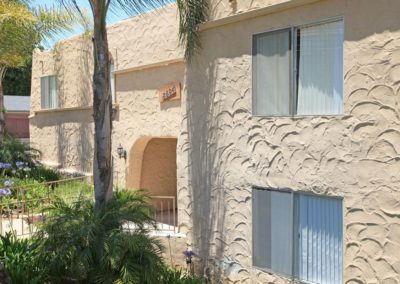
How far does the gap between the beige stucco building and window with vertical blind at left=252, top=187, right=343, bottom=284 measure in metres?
0.02

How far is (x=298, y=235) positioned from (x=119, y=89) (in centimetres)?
817

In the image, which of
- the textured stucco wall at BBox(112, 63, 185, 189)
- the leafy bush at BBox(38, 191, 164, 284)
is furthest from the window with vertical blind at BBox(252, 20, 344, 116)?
the leafy bush at BBox(38, 191, 164, 284)

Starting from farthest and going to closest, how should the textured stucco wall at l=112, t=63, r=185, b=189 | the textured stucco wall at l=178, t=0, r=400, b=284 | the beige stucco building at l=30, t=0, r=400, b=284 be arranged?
the textured stucco wall at l=112, t=63, r=185, b=189 → the beige stucco building at l=30, t=0, r=400, b=284 → the textured stucco wall at l=178, t=0, r=400, b=284

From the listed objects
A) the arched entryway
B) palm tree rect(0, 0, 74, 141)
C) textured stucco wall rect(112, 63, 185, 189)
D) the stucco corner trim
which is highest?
palm tree rect(0, 0, 74, 141)

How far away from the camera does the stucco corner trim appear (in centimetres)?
905

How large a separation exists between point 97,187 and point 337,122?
4555 millimetres

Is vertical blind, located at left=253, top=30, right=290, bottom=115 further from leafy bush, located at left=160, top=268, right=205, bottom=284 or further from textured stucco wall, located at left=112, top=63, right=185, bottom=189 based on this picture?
leafy bush, located at left=160, top=268, right=205, bottom=284

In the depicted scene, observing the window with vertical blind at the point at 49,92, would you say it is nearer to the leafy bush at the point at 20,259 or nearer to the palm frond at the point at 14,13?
the palm frond at the point at 14,13

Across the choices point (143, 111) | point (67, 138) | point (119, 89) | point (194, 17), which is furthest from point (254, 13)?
point (67, 138)

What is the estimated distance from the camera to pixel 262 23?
980 cm

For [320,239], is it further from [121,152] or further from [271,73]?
[121,152]

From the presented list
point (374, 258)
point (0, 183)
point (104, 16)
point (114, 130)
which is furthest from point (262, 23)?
point (0, 183)

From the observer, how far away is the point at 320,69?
348 inches

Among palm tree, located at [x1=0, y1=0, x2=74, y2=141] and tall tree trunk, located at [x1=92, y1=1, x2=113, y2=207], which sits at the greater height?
palm tree, located at [x1=0, y1=0, x2=74, y2=141]
